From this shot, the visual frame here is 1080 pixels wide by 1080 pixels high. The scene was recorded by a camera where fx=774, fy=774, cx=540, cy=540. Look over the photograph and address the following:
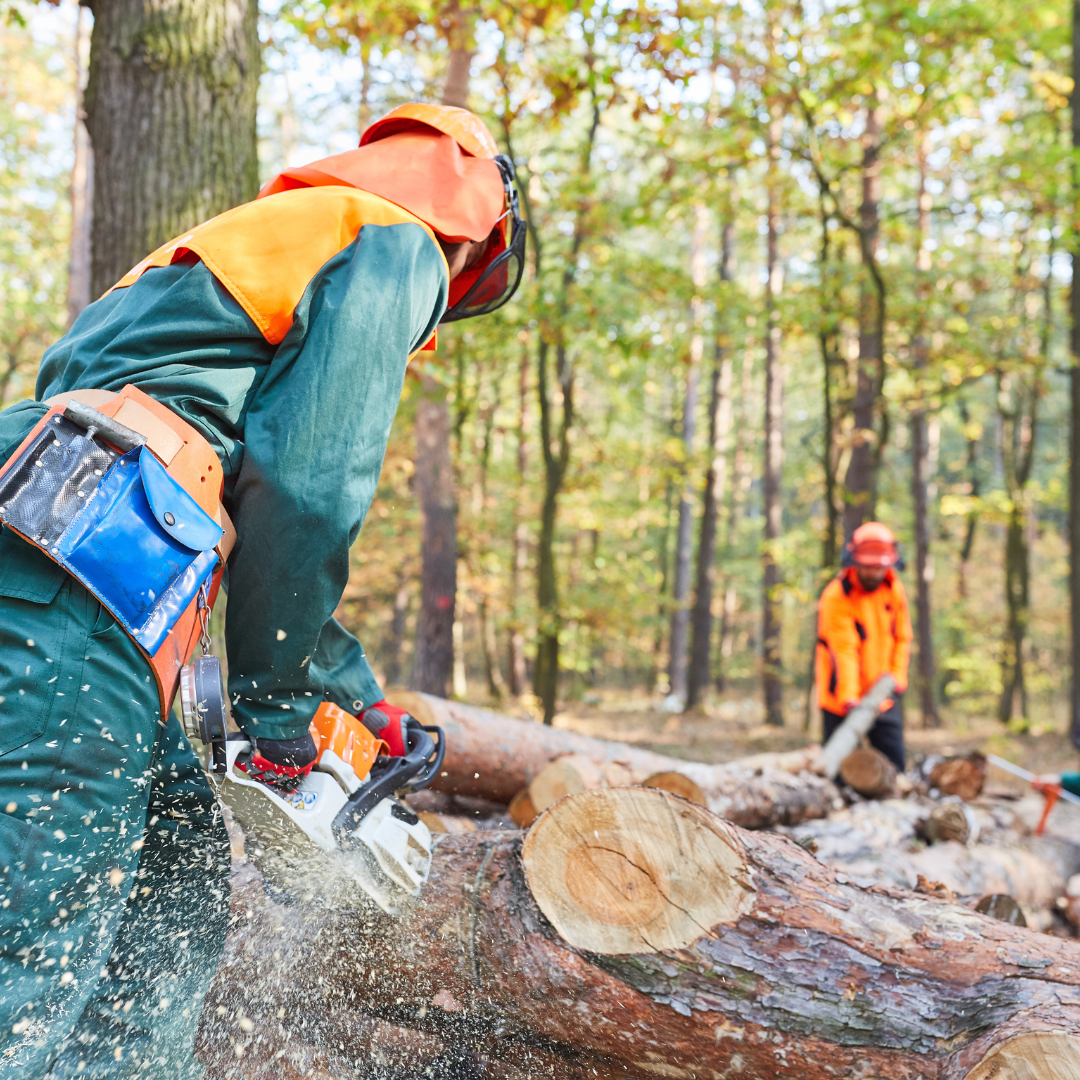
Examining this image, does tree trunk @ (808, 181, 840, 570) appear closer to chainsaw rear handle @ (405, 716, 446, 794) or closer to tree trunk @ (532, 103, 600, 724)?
tree trunk @ (532, 103, 600, 724)

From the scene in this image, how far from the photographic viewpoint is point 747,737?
10.8 m

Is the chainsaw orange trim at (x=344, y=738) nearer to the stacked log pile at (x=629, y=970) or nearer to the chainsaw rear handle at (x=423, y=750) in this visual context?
the chainsaw rear handle at (x=423, y=750)

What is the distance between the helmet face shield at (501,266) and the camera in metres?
1.97

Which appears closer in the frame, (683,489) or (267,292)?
(267,292)

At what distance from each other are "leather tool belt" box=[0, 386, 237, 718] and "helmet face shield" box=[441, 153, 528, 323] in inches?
36.1

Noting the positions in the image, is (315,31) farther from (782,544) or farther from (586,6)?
(782,544)

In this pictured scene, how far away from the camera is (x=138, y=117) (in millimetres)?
3107

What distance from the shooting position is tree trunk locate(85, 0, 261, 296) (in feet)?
10.1

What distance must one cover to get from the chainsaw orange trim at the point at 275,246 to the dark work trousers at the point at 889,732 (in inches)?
206

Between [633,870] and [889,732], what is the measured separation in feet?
15.2

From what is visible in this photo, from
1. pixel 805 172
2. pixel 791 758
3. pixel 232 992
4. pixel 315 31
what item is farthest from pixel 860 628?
pixel 805 172

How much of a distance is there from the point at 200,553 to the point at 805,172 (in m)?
11.1

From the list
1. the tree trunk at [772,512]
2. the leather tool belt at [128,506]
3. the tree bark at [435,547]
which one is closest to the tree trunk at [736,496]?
the tree trunk at [772,512]

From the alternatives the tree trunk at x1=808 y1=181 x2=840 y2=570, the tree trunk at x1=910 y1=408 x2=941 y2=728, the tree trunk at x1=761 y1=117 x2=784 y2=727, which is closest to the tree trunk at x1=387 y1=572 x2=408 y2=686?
the tree trunk at x1=761 y1=117 x2=784 y2=727
